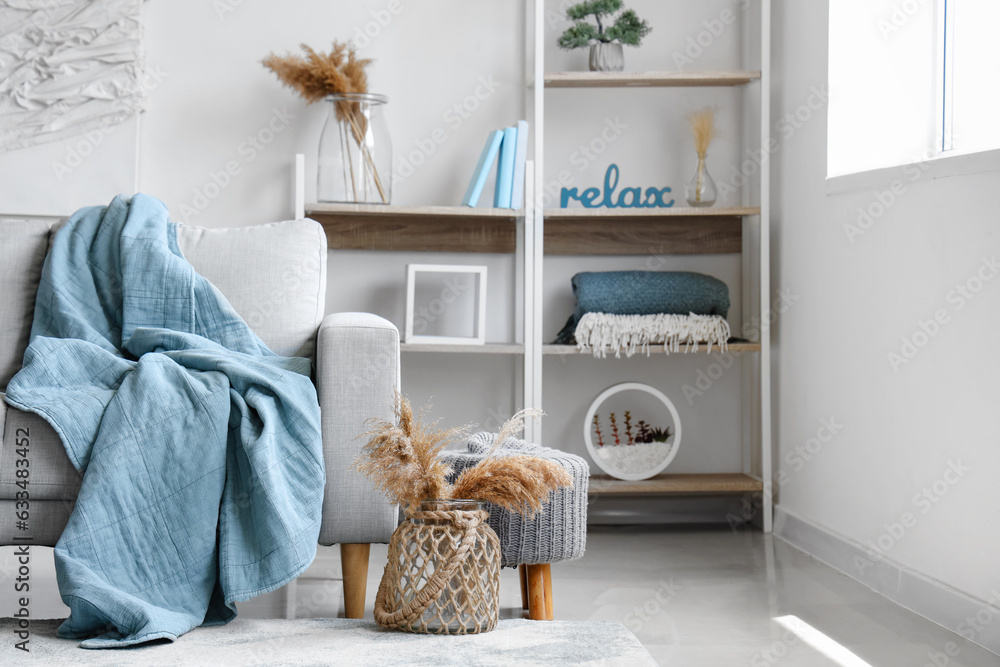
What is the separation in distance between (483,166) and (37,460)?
161 centimetres

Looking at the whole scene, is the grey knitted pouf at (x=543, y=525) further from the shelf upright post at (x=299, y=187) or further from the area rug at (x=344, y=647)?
the shelf upright post at (x=299, y=187)

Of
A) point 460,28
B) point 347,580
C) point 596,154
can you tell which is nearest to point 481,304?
point 596,154

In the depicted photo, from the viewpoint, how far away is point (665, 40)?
10.3ft

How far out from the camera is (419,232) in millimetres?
3076

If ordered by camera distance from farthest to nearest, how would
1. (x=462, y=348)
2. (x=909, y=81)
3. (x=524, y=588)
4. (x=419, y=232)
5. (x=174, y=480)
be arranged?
(x=419, y=232)
(x=462, y=348)
(x=909, y=81)
(x=524, y=588)
(x=174, y=480)

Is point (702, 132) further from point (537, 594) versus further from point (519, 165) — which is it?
point (537, 594)

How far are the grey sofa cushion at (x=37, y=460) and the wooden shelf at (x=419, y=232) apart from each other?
1456 mm

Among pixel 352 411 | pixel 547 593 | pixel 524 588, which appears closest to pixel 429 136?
pixel 352 411

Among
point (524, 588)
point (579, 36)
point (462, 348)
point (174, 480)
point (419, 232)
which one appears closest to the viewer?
point (174, 480)

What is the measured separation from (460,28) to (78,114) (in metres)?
1.22

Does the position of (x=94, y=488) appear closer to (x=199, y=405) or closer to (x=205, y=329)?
(x=199, y=405)

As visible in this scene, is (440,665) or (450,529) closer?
(440,665)

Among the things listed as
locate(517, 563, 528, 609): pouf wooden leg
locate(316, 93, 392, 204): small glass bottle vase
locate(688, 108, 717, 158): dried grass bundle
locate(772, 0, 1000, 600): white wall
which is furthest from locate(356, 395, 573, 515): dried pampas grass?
locate(688, 108, 717, 158): dried grass bundle

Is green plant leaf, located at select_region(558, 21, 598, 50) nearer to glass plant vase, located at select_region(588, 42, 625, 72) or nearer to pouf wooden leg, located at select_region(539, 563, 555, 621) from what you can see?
glass plant vase, located at select_region(588, 42, 625, 72)
